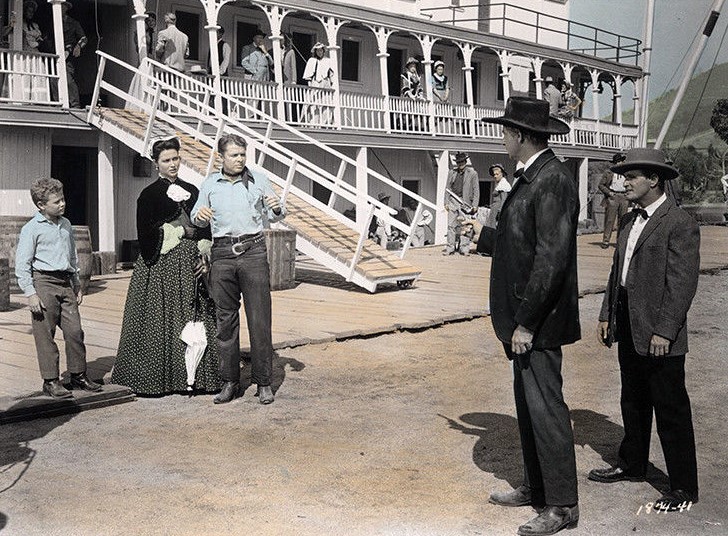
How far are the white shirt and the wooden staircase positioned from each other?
8.58m

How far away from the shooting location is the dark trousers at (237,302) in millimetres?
7602

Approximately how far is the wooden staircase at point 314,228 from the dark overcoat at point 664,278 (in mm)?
8779

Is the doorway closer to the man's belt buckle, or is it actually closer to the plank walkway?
the plank walkway

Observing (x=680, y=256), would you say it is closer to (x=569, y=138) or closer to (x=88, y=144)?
(x=88, y=144)

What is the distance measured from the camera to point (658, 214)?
5.38 metres

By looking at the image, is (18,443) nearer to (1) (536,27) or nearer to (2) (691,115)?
(1) (536,27)

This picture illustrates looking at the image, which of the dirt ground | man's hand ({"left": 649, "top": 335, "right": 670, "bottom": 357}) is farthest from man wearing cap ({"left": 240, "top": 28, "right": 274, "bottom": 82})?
man's hand ({"left": 649, "top": 335, "right": 670, "bottom": 357})

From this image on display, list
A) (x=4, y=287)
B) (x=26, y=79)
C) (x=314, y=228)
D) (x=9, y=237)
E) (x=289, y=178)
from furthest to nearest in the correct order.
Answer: (x=26, y=79) → (x=314, y=228) → (x=289, y=178) → (x=9, y=237) → (x=4, y=287)

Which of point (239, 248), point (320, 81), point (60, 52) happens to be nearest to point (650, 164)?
point (239, 248)

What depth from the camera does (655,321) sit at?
5.31 meters

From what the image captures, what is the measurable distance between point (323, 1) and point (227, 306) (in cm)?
1650

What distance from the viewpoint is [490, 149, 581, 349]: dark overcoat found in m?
4.87

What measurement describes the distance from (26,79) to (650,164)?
47.5 ft

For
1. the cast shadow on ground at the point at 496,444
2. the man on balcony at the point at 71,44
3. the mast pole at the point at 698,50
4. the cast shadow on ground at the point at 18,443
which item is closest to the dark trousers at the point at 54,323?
the cast shadow on ground at the point at 18,443
